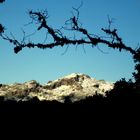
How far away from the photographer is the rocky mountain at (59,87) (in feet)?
Answer: 411

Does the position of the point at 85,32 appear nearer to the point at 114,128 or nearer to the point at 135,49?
the point at 135,49

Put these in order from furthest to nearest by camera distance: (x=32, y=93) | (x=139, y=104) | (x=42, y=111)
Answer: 1. (x=32, y=93)
2. (x=139, y=104)
3. (x=42, y=111)

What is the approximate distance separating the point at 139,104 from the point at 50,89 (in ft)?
429

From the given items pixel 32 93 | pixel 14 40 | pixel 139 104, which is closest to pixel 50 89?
pixel 32 93

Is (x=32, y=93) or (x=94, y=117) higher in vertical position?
(x=32, y=93)

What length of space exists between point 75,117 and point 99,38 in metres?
11.5

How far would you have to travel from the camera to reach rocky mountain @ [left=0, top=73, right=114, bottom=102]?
125 m

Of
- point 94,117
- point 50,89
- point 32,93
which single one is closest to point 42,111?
point 94,117

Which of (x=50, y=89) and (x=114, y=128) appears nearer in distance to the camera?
(x=114, y=128)

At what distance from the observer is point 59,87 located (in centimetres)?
13812

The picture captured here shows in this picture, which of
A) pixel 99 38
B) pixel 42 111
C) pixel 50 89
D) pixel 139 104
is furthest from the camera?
pixel 50 89

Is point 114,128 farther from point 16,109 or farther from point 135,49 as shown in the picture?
point 135,49

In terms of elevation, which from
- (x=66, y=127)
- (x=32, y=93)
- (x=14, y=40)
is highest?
(x=32, y=93)

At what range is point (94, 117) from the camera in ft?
31.7
